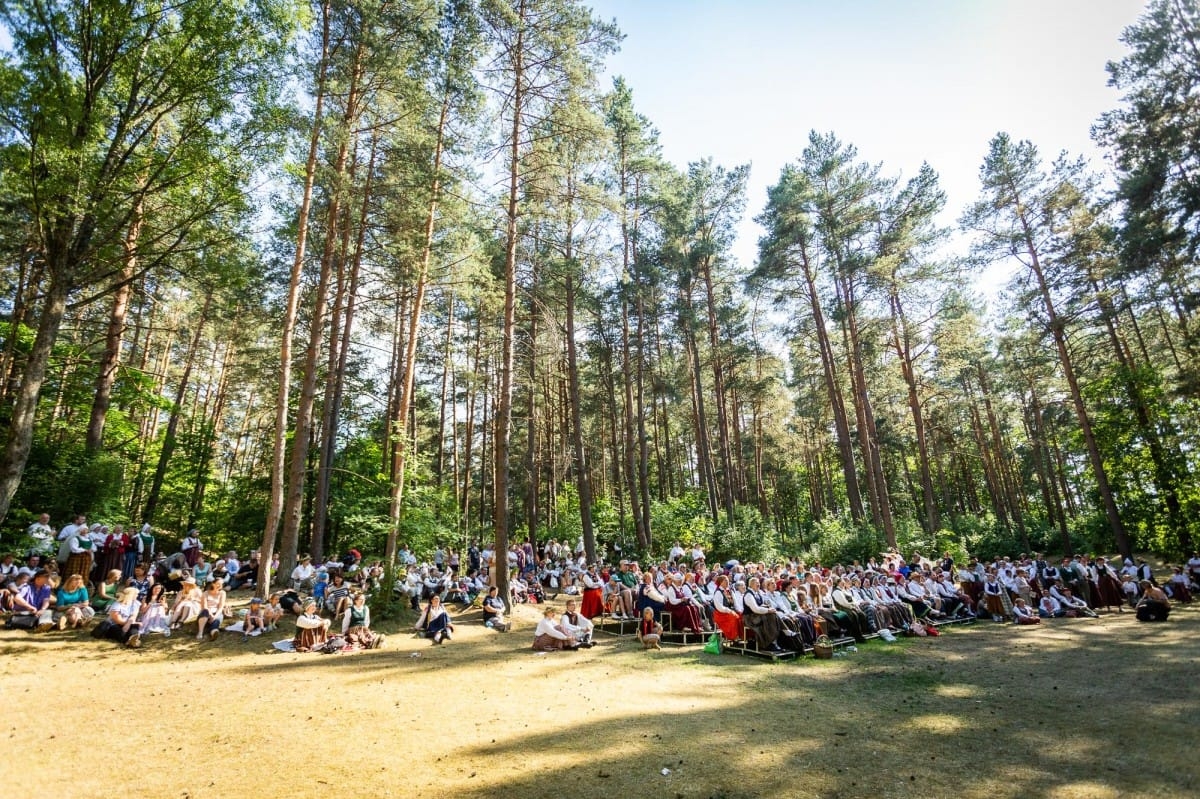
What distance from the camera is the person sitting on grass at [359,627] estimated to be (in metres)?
10.1

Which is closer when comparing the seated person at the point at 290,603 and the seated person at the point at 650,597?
the seated person at the point at 290,603

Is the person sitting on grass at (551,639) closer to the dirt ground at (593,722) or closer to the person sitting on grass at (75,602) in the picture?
the dirt ground at (593,722)

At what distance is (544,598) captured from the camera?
54.2 feet

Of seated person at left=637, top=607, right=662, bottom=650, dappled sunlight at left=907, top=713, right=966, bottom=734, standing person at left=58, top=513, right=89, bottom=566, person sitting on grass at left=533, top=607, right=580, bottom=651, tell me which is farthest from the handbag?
dappled sunlight at left=907, top=713, right=966, bottom=734

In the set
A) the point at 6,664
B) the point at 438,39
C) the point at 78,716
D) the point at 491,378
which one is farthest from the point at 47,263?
the point at 491,378

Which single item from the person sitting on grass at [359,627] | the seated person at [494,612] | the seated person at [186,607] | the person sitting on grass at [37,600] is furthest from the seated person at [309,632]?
the person sitting on grass at [37,600]

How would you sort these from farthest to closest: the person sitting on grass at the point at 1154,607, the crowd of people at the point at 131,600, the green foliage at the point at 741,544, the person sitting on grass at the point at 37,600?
the green foliage at the point at 741,544 → the person sitting on grass at the point at 1154,607 → the crowd of people at the point at 131,600 → the person sitting on grass at the point at 37,600

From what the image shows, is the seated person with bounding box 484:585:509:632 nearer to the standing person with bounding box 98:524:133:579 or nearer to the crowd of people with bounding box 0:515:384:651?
the crowd of people with bounding box 0:515:384:651

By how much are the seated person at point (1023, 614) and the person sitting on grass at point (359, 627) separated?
555 inches

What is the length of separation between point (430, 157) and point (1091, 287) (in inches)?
915

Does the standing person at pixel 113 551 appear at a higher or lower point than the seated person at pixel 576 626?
higher

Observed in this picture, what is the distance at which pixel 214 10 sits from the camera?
28.8 feet

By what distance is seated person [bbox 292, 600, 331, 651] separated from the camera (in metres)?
9.55

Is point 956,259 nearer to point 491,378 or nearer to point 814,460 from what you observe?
point 491,378
